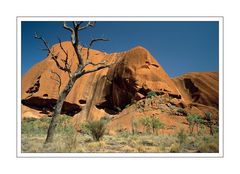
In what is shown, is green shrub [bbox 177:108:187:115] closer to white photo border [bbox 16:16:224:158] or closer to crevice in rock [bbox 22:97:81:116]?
crevice in rock [bbox 22:97:81:116]

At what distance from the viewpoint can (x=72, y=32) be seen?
44.8ft

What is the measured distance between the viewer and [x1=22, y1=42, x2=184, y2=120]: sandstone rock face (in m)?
32.7

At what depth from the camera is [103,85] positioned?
36594 millimetres

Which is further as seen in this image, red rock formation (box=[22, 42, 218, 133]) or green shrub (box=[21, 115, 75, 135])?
red rock formation (box=[22, 42, 218, 133])

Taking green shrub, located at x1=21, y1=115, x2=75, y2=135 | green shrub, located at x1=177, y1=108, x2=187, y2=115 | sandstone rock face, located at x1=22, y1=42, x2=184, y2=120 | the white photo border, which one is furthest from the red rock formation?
the white photo border
